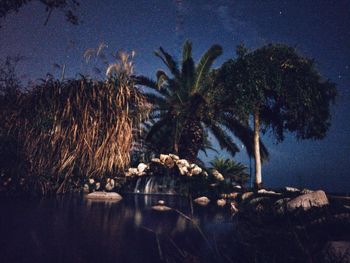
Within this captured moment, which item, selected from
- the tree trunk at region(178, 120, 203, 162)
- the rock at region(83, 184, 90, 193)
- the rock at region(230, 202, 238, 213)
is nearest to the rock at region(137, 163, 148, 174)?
the rock at region(83, 184, 90, 193)

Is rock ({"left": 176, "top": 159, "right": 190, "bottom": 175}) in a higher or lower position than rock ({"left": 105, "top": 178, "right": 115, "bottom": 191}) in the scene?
higher

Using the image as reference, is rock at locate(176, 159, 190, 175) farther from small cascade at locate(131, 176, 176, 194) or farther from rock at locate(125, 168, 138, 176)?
rock at locate(125, 168, 138, 176)

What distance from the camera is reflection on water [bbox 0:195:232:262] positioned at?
8.66ft

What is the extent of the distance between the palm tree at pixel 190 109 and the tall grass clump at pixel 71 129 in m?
5.44

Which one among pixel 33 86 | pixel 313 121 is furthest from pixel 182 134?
pixel 33 86

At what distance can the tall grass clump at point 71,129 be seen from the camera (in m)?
7.99

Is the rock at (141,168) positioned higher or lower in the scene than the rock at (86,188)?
higher

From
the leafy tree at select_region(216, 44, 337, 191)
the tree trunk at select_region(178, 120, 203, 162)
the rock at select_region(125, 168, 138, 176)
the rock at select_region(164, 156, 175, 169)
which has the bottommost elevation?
the rock at select_region(125, 168, 138, 176)

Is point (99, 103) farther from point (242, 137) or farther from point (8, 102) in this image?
point (242, 137)

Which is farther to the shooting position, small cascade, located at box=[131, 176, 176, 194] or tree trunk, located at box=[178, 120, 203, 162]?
tree trunk, located at box=[178, 120, 203, 162]

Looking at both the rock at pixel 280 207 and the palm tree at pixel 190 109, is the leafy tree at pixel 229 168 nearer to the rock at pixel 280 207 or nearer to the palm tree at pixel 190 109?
the palm tree at pixel 190 109

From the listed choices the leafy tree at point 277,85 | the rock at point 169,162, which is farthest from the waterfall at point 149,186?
the leafy tree at point 277,85

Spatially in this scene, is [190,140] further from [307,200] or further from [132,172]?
[307,200]

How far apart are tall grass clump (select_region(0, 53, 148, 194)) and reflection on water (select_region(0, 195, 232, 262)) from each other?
2635 millimetres
